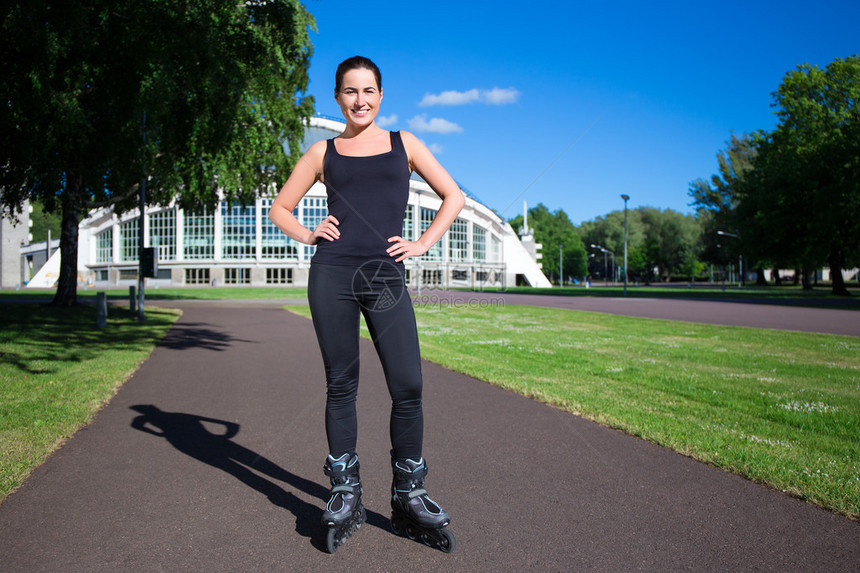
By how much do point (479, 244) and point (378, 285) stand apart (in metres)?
74.4

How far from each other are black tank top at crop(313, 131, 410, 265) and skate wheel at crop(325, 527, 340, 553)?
121cm

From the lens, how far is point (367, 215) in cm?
266

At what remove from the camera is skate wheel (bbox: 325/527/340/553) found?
2539 mm

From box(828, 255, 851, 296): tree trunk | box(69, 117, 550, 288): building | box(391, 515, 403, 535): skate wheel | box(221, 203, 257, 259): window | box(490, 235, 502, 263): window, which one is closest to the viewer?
box(391, 515, 403, 535): skate wheel

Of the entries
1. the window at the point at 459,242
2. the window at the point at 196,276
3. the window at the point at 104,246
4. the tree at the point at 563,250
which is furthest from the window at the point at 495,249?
the window at the point at 104,246

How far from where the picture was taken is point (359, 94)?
2756mm

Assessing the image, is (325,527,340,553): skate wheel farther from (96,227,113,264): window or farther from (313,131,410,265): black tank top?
(96,227,113,264): window

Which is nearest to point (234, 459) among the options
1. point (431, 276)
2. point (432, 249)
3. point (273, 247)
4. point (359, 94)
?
point (359, 94)

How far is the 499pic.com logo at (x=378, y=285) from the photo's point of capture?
2658mm

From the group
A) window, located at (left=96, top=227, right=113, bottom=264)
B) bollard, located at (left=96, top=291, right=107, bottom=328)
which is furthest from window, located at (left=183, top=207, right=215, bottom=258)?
bollard, located at (left=96, top=291, right=107, bottom=328)

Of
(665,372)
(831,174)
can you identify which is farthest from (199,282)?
(665,372)

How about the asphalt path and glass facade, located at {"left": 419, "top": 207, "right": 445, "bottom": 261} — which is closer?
the asphalt path

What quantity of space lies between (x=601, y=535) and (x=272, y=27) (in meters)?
10.3

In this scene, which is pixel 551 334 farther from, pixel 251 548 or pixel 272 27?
pixel 251 548
